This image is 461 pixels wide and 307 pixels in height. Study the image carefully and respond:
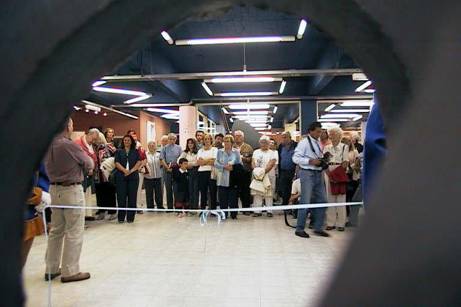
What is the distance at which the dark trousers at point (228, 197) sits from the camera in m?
7.72

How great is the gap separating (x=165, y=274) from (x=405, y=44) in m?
3.85

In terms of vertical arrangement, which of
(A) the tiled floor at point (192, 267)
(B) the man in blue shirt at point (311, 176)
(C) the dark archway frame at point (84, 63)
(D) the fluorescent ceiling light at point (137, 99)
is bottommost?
(A) the tiled floor at point (192, 267)

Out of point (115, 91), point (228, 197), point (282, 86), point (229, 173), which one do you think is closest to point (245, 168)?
point (229, 173)

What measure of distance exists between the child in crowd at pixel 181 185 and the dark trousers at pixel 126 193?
3.14 feet

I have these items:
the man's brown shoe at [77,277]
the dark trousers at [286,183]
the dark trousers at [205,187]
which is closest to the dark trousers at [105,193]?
the dark trousers at [205,187]

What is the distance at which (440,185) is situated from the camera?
1.56ft

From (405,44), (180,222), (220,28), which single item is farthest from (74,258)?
(220,28)

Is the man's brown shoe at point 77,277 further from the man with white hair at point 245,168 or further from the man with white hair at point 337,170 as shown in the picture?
the man with white hair at point 245,168

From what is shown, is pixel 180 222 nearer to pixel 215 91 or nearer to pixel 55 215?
pixel 55 215

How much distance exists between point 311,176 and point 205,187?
101 inches

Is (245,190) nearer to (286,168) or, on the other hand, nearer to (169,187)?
(286,168)

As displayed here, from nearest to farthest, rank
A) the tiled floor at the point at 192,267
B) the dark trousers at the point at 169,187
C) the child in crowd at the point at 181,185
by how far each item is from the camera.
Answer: the tiled floor at the point at 192,267 → the child in crowd at the point at 181,185 → the dark trousers at the point at 169,187

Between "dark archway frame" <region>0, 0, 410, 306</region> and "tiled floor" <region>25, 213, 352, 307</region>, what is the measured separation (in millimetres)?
2183

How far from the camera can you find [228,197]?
7.80 m
